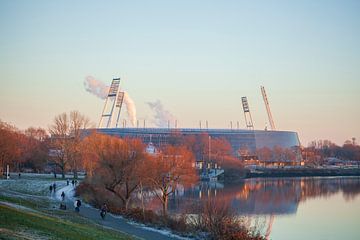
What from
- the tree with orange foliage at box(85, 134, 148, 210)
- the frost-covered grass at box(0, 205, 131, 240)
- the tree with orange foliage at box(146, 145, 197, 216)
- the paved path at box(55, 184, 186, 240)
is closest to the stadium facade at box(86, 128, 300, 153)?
the tree with orange foliage at box(146, 145, 197, 216)

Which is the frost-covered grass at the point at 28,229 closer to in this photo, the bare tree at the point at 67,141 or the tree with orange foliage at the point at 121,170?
the tree with orange foliage at the point at 121,170

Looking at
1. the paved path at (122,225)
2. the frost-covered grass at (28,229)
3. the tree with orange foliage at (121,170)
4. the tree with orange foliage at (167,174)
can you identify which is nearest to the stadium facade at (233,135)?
the tree with orange foliage at (167,174)

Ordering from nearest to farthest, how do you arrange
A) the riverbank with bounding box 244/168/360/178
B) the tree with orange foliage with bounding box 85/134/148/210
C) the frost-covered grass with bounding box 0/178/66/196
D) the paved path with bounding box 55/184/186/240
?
the paved path with bounding box 55/184/186/240, the tree with orange foliage with bounding box 85/134/148/210, the frost-covered grass with bounding box 0/178/66/196, the riverbank with bounding box 244/168/360/178

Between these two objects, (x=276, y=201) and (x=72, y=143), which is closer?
(x=276, y=201)

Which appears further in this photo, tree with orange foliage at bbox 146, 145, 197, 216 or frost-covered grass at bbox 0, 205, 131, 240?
tree with orange foliage at bbox 146, 145, 197, 216

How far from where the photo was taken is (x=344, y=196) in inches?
1987

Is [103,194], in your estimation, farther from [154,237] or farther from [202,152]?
[202,152]

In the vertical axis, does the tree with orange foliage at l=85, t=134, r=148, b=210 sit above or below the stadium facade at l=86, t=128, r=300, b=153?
below

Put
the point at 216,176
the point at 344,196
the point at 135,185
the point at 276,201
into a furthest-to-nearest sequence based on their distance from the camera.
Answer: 1. the point at 216,176
2. the point at 344,196
3. the point at 276,201
4. the point at 135,185

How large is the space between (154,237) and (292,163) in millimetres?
108376

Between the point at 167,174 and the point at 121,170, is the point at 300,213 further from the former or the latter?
the point at 121,170

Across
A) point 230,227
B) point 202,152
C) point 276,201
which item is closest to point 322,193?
point 276,201

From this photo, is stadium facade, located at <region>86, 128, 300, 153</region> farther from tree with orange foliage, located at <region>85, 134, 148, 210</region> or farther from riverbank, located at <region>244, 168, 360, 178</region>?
tree with orange foliage, located at <region>85, 134, 148, 210</region>

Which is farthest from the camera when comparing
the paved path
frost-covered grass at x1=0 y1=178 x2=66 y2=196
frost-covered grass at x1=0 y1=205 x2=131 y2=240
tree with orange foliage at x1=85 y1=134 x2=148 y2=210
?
frost-covered grass at x1=0 y1=178 x2=66 y2=196
